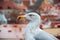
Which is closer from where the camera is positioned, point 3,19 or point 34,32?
point 34,32

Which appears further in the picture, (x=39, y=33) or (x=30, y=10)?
(x=30, y=10)

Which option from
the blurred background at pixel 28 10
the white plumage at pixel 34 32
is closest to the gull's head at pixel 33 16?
the white plumage at pixel 34 32

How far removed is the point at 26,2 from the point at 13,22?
0.21 metres

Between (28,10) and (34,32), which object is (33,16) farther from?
(28,10)

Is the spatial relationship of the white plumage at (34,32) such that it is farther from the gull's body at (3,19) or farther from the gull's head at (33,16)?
the gull's body at (3,19)

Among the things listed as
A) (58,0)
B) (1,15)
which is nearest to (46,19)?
(58,0)

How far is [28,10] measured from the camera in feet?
6.57

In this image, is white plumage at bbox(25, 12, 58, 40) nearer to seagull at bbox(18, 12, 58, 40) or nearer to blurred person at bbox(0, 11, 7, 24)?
seagull at bbox(18, 12, 58, 40)

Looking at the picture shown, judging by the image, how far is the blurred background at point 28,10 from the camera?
198cm

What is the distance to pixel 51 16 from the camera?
2.02 metres

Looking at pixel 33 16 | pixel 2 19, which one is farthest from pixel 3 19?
pixel 33 16

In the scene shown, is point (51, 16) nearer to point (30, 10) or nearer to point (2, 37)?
point (30, 10)

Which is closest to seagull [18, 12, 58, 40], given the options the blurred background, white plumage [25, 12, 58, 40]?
white plumage [25, 12, 58, 40]

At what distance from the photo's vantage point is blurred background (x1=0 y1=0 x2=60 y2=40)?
198cm
